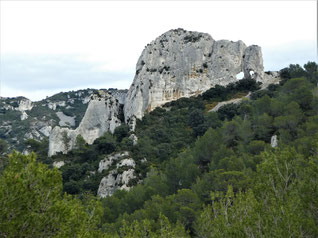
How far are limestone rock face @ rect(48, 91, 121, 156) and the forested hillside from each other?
4.17m

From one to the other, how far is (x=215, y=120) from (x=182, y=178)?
105 feet

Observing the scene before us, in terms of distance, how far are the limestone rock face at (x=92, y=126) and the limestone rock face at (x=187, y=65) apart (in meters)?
4.90

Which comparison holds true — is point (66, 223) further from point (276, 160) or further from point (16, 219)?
point (276, 160)

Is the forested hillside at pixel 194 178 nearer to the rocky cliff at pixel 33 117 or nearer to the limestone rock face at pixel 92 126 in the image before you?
the limestone rock face at pixel 92 126

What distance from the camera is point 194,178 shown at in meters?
42.6

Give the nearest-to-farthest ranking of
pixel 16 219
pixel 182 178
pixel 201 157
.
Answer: pixel 16 219, pixel 182 178, pixel 201 157

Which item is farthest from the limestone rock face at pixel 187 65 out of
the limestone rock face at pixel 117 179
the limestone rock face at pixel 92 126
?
the limestone rock face at pixel 117 179

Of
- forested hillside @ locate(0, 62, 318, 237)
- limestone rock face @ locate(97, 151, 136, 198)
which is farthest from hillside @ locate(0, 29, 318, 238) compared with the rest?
limestone rock face @ locate(97, 151, 136, 198)

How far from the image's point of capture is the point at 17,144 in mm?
127500

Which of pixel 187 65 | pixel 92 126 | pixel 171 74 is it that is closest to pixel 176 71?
pixel 171 74

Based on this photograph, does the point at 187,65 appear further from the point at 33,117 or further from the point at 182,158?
the point at 33,117

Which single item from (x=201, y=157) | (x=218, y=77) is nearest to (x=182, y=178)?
(x=201, y=157)

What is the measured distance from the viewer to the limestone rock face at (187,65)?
8925 cm

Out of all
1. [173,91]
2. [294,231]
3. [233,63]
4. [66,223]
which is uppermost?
[233,63]
